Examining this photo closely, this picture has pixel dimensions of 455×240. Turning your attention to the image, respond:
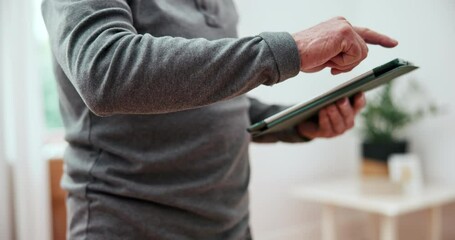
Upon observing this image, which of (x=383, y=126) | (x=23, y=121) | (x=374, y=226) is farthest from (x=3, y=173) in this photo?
(x=374, y=226)

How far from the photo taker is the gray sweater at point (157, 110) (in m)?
0.50

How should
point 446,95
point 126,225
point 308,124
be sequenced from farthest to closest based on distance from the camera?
point 446,95
point 308,124
point 126,225

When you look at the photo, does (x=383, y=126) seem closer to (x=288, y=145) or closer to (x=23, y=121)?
(x=288, y=145)

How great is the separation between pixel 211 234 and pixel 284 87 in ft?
5.53

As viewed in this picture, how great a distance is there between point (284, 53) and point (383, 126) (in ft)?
6.55

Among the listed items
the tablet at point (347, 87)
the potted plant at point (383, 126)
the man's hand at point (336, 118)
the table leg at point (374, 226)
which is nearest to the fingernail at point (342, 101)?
the man's hand at point (336, 118)

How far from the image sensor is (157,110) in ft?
1.72

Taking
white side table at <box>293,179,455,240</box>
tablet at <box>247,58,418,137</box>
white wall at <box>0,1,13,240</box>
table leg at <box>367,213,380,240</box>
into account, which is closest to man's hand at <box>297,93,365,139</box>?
tablet at <box>247,58,418,137</box>

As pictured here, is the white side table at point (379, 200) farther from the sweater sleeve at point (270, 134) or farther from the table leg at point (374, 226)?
the sweater sleeve at point (270, 134)

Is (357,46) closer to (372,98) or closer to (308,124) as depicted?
(308,124)

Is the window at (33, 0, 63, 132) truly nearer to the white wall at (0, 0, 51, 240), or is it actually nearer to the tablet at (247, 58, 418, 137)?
the white wall at (0, 0, 51, 240)

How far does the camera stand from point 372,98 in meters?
2.42

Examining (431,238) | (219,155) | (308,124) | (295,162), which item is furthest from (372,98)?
(219,155)

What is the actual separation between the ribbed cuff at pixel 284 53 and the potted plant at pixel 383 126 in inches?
74.6
